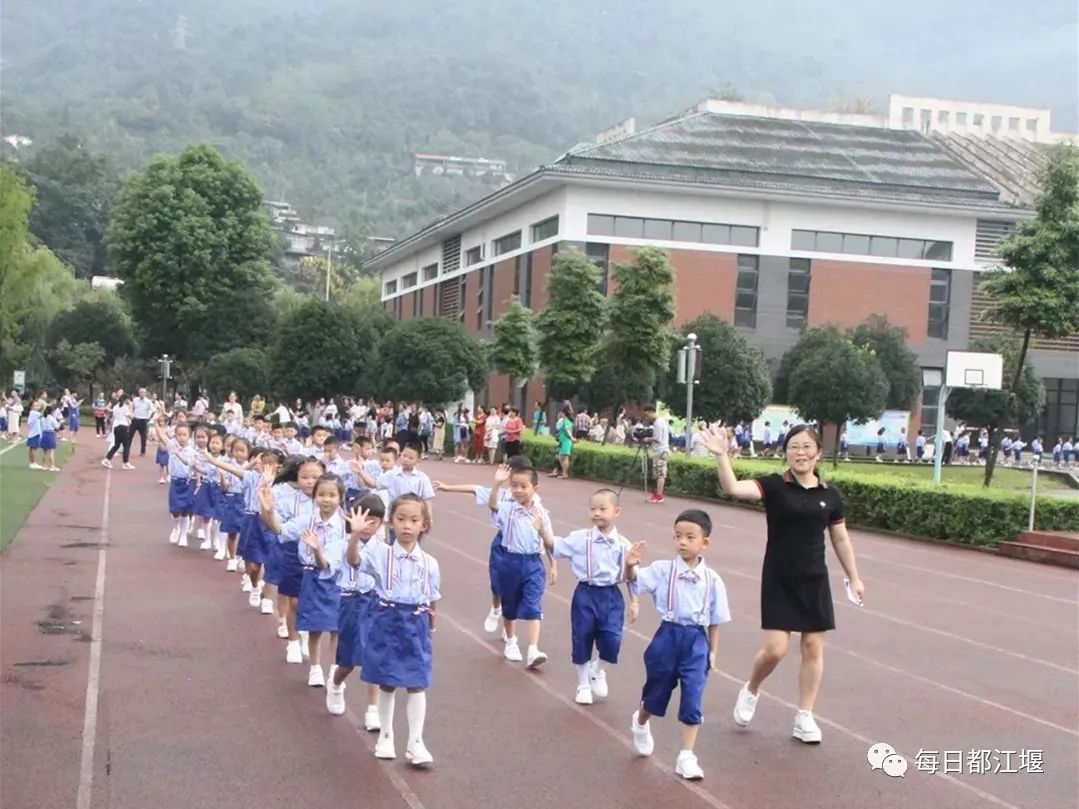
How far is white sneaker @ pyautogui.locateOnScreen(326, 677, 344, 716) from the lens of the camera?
317 inches

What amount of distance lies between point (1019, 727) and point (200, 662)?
18.6 feet

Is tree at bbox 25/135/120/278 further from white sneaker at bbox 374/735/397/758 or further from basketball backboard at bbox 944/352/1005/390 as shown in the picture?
white sneaker at bbox 374/735/397/758

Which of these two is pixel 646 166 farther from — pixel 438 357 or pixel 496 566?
pixel 496 566

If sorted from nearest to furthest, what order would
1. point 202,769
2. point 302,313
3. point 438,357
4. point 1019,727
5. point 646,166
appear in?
point 202,769, point 1019,727, point 438,357, point 646,166, point 302,313

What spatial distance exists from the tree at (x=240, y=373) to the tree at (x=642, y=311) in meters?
25.0

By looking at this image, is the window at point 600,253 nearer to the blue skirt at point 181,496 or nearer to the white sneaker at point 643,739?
the blue skirt at point 181,496

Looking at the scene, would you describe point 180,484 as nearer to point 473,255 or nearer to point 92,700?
point 92,700

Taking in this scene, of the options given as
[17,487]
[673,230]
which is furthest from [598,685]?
[673,230]

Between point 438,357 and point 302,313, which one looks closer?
point 438,357

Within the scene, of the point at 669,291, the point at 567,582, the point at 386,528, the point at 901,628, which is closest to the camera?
the point at 386,528

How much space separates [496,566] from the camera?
10.1m

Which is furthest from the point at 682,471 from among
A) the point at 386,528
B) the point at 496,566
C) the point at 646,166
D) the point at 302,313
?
the point at 302,313

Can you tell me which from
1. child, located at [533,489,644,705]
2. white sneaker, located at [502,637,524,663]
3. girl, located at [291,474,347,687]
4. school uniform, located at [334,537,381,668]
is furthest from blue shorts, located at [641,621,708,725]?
white sneaker, located at [502,637,524,663]

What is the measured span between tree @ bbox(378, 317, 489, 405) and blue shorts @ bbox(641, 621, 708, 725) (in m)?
40.7
